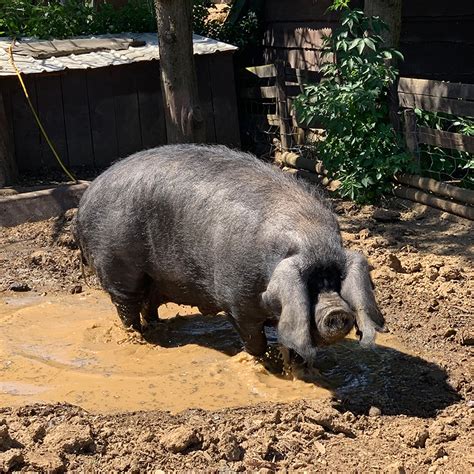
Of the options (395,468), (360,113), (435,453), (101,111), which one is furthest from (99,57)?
(395,468)

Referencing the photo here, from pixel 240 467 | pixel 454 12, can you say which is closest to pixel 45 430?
pixel 240 467

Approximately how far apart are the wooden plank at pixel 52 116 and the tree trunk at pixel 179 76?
2.19m

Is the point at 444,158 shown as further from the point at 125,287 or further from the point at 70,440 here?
the point at 70,440

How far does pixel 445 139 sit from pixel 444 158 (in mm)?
506

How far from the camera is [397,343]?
19.9 ft

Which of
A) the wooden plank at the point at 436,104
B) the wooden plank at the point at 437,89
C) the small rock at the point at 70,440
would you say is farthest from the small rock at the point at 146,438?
the wooden plank at the point at 437,89

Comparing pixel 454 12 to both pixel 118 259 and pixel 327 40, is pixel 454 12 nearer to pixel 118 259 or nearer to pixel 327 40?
pixel 327 40

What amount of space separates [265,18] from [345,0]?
3827 mm

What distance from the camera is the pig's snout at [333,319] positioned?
4.62 meters

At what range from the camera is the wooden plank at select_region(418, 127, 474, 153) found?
27.7 ft

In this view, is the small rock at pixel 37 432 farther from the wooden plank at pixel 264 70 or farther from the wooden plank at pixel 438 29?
the wooden plank at pixel 438 29

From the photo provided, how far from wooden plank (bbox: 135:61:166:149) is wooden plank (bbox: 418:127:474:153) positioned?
3.83 metres

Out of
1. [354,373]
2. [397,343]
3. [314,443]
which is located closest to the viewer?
[314,443]

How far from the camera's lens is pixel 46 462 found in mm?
4156
